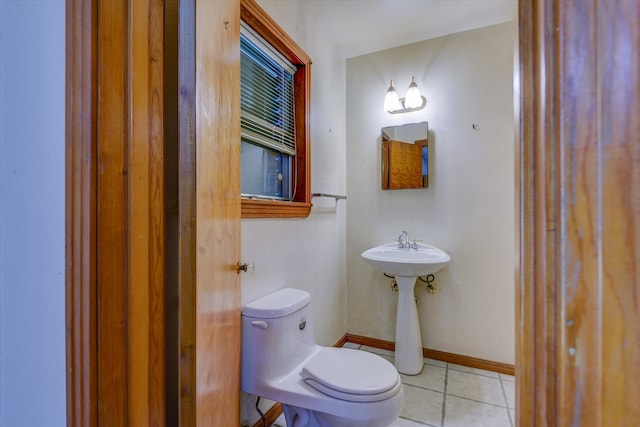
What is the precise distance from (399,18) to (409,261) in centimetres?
161

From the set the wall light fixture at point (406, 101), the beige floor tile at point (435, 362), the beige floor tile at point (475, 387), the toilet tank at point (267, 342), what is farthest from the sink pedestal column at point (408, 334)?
the wall light fixture at point (406, 101)

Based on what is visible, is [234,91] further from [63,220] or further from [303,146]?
[63,220]

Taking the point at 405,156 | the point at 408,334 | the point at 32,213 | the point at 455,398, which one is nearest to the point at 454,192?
the point at 405,156

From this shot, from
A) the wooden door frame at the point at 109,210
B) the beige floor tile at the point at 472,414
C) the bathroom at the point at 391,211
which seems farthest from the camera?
the bathroom at the point at 391,211

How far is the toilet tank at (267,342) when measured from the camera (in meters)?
1.28

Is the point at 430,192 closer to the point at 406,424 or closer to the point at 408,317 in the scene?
the point at 408,317

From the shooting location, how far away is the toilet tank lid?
1.30m

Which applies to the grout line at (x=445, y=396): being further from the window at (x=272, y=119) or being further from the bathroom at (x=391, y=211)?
the window at (x=272, y=119)

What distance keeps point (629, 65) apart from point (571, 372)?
303 mm

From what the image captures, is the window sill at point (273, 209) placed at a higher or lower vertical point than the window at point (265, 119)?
lower

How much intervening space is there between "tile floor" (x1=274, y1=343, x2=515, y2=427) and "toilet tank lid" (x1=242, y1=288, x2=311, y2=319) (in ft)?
2.26

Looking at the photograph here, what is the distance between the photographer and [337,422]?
3.98 feet

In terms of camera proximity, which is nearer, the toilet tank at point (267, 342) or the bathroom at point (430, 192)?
the toilet tank at point (267, 342)

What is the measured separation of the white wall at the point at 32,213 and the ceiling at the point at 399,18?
163 centimetres
